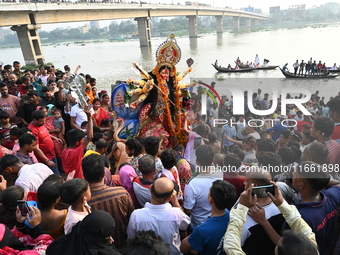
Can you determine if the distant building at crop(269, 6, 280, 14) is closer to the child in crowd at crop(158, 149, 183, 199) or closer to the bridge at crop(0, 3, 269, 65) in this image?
the bridge at crop(0, 3, 269, 65)

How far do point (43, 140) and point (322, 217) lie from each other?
377 cm

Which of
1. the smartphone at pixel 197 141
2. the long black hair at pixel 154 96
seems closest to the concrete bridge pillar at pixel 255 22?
the long black hair at pixel 154 96

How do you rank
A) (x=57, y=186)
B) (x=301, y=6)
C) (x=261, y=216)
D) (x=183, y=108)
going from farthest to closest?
1. (x=301, y=6)
2. (x=183, y=108)
3. (x=57, y=186)
4. (x=261, y=216)

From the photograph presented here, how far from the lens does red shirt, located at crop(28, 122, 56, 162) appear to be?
3.94 meters

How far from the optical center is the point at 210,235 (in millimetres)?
1979

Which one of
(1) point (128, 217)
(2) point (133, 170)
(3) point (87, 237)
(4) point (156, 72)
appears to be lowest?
(1) point (128, 217)

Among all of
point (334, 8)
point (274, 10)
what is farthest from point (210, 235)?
point (334, 8)

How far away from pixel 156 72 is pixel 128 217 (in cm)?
→ 316

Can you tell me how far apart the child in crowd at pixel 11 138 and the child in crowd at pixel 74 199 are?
2.06 m

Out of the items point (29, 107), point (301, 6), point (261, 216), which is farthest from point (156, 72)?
point (301, 6)

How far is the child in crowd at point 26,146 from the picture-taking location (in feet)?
10.4

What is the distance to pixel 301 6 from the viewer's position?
4112 inches

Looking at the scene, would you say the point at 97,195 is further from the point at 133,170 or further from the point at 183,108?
the point at 183,108

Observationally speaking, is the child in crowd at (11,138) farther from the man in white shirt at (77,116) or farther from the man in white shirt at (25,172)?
the man in white shirt at (77,116)
